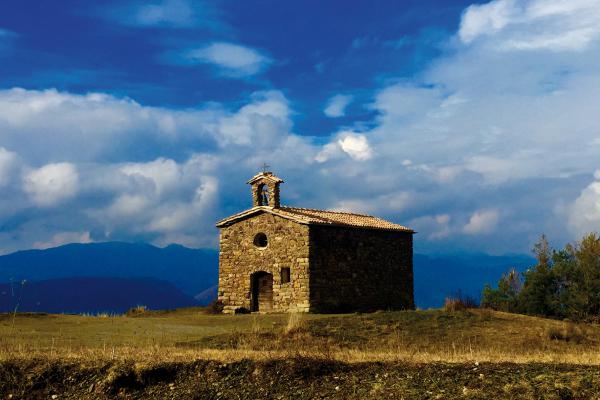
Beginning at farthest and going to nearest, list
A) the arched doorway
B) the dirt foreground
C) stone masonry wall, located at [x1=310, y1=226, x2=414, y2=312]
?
the arched doorway, stone masonry wall, located at [x1=310, y1=226, x2=414, y2=312], the dirt foreground

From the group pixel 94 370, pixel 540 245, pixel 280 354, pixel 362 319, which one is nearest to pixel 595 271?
pixel 540 245

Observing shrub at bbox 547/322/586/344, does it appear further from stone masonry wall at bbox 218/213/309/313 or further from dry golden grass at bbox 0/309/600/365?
stone masonry wall at bbox 218/213/309/313

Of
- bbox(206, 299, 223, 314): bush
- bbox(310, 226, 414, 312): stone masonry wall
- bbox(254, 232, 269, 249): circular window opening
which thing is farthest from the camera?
bbox(206, 299, 223, 314): bush

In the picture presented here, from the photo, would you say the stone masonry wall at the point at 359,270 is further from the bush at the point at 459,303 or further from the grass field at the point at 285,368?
the grass field at the point at 285,368

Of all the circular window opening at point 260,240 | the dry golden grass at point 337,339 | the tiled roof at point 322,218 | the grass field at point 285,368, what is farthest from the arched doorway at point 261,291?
the grass field at point 285,368

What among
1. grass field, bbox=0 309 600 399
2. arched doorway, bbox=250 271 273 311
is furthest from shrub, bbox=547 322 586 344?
arched doorway, bbox=250 271 273 311

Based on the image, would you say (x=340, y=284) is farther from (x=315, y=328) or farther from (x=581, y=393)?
(x=581, y=393)

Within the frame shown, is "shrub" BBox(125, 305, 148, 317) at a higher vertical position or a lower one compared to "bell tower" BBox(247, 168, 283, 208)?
lower

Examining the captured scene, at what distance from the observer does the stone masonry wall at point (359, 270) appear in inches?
1459

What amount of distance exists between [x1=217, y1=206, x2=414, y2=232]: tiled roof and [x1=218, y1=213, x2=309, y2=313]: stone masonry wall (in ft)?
1.21

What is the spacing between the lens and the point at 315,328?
25594 millimetres

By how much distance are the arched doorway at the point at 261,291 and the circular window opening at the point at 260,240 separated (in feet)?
4.83

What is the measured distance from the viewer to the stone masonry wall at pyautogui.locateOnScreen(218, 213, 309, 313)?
120 feet

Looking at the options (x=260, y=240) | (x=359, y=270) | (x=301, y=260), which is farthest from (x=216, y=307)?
(x=359, y=270)
